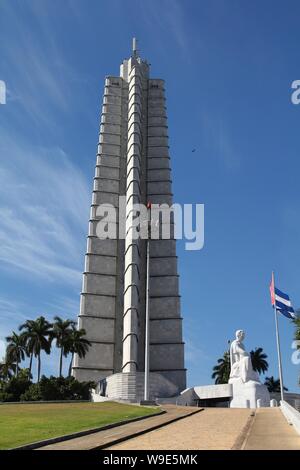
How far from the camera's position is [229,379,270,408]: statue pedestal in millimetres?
42875

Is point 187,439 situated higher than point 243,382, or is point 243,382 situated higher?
point 243,382

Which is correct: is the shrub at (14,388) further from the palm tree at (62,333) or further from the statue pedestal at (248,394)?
the statue pedestal at (248,394)

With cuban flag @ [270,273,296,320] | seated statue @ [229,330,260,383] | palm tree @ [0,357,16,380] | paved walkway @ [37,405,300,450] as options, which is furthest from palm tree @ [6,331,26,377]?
paved walkway @ [37,405,300,450]

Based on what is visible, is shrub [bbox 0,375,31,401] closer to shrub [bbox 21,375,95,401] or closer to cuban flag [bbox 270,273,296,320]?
shrub [bbox 21,375,95,401]

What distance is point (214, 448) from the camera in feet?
42.3

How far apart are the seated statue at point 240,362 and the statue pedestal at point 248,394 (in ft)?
1.70

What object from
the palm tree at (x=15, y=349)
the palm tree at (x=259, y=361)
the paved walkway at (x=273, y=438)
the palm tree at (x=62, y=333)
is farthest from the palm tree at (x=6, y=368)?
the paved walkway at (x=273, y=438)

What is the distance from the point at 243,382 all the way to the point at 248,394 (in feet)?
4.35

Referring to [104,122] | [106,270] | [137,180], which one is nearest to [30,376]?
[106,270]

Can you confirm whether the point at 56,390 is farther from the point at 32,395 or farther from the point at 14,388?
the point at 14,388

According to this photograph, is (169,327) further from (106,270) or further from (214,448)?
(214,448)

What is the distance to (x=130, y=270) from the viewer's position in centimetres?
6519

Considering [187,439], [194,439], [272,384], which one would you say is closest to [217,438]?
[194,439]

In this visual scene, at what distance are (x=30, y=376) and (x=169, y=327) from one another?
20.2 m
